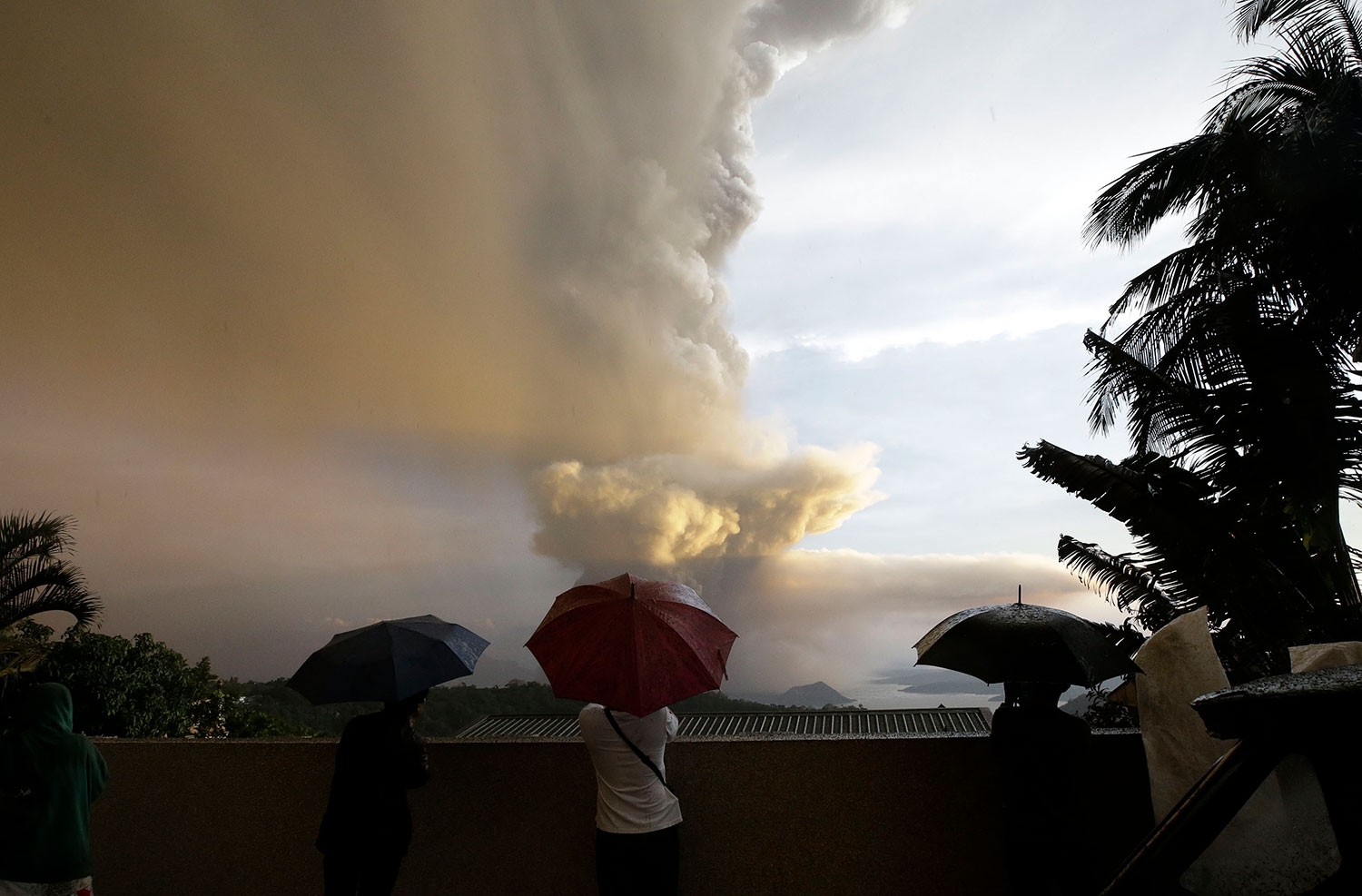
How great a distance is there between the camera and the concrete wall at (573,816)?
12.4ft

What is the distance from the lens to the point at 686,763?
4051mm

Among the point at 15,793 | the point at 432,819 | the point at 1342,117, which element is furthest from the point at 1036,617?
the point at 1342,117

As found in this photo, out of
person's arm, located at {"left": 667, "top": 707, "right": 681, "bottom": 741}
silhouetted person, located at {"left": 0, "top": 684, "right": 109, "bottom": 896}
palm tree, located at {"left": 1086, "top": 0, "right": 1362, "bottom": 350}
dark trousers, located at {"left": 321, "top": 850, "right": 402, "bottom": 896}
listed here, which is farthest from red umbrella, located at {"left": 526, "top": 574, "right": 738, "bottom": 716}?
palm tree, located at {"left": 1086, "top": 0, "right": 1362, "bottom": 350}

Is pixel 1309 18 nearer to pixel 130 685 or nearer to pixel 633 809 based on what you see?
pixel 633 809

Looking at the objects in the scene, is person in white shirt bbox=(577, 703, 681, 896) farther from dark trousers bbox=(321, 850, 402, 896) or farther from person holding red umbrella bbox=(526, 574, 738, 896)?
dark trousers bbox=(321, 850, 402, 896)

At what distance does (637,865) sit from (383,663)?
1388mm

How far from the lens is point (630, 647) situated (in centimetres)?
324

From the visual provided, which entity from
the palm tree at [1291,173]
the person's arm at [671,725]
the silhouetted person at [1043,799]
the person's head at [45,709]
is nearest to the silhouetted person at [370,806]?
the person's arm at [671,725]

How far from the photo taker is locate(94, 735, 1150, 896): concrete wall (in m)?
3.79

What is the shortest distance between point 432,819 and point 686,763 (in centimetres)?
141

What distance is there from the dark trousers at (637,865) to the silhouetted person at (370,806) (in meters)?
0.87

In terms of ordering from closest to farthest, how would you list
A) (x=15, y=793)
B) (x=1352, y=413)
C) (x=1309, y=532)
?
(x=15, y=793), (x=1352, y=413), (x=1309, y=532)

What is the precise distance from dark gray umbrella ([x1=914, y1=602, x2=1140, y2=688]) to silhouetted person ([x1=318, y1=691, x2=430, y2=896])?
2269 millimetres

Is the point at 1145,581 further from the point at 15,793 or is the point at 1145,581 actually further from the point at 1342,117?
the point at 15,793
